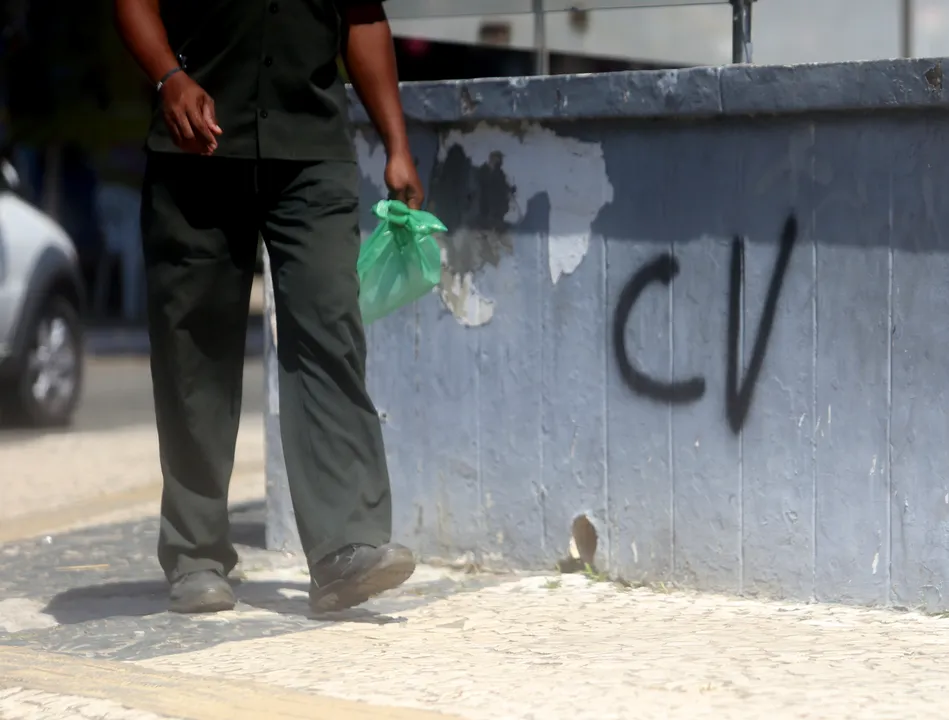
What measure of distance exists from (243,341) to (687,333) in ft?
3.72

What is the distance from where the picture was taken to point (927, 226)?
13.9 ft

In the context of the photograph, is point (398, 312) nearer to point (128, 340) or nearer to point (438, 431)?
point (438, 431)

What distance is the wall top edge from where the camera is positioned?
13.8 ft

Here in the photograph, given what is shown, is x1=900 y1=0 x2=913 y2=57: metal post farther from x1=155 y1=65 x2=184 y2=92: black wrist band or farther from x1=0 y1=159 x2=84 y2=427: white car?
x1=0 y1=159 x2=84 y2=427: white car

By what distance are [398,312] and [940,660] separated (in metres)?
2.05

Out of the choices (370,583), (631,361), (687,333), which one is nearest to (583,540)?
(631,361)

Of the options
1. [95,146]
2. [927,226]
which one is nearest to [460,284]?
[927,226]

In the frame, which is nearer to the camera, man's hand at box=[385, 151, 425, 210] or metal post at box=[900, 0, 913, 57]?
man's hand at box=[385, 151, 425, 210]

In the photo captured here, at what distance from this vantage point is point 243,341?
460cm

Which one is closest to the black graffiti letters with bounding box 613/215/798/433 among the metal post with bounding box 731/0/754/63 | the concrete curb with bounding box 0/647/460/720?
the metal post with bounding box 731/0/754/63

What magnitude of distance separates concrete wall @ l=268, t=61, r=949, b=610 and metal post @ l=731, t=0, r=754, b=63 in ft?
0.90

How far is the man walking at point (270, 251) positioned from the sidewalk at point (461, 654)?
0.21 meters

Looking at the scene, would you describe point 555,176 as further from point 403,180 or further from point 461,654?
point 461,654

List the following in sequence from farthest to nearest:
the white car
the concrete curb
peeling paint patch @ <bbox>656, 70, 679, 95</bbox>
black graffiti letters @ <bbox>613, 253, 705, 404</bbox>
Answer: the white car
black graffiti letters @ <bbox>613, 253, 705, 404</bbox>
peeling paint patch @ <bbox>656, 70, 679, 95</bbox>
the concrete curb
